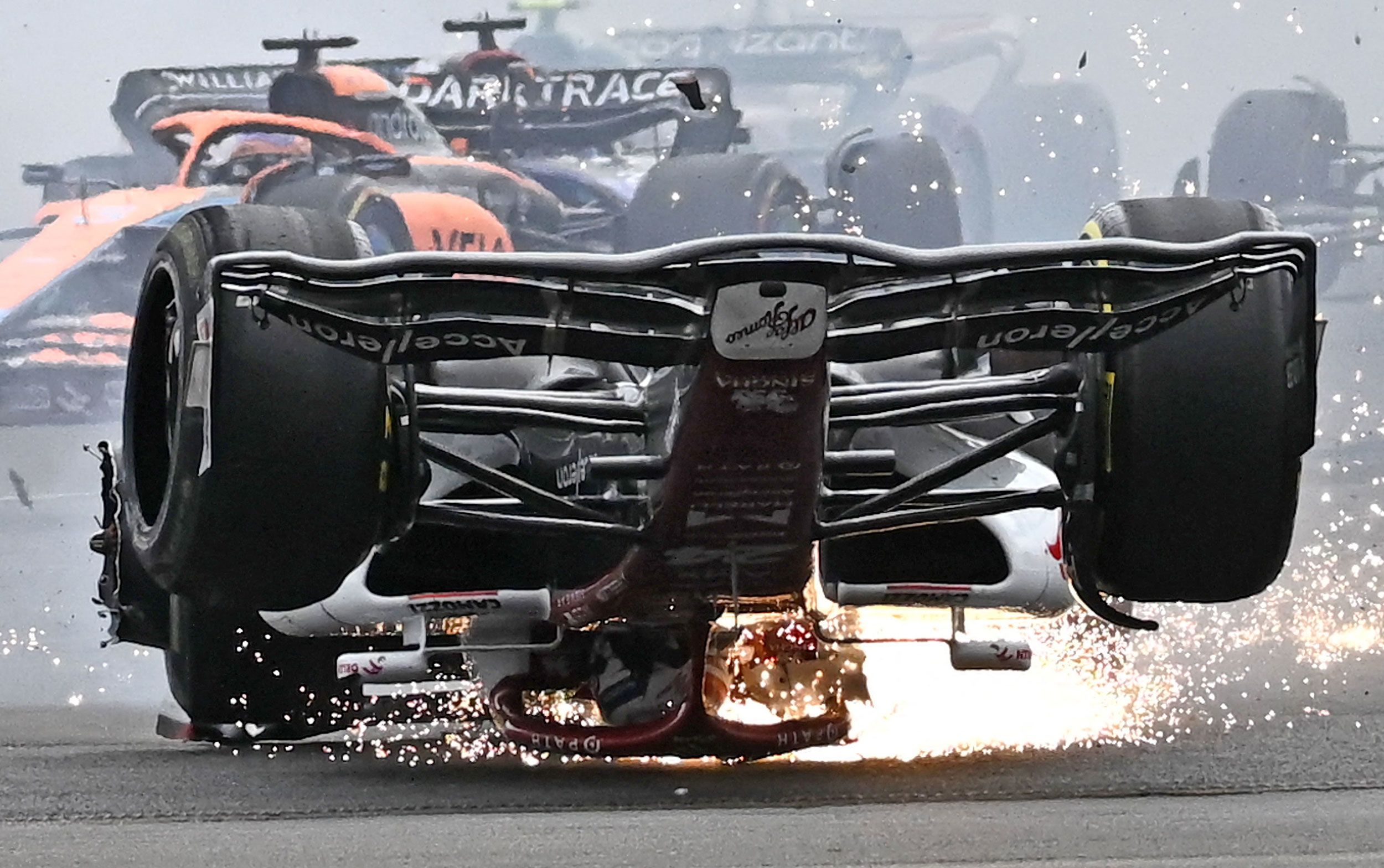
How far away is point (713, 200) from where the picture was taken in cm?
902

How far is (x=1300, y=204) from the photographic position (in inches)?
416

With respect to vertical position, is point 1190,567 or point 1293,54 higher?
point 1293,54

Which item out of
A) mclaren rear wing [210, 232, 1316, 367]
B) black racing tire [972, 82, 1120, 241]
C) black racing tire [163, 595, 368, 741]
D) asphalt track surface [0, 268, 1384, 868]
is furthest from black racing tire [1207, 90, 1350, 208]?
mclaren rear wing [210, 232, 1316, 367]

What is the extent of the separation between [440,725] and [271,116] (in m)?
5.74

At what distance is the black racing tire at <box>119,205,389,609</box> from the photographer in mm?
3209

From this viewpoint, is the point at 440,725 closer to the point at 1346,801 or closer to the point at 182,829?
the point at 182,829

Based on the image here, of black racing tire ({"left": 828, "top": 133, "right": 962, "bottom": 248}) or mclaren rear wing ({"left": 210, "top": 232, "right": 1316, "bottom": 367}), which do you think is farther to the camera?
black racing tire ({"left": 828, "top": 133, "right": 962, "bottom": 248})

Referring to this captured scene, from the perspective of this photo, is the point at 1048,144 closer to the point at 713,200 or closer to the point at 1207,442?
the point at 713,200

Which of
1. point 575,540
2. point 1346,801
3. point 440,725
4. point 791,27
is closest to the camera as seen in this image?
point 1346,801

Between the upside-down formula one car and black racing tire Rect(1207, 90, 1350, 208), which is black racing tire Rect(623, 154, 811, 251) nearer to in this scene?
black racing tire Rect(1207, 90, 1350, 208)

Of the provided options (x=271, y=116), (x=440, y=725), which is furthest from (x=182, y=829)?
(x=271, y=116)

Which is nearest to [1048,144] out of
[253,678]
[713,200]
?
[713,200]

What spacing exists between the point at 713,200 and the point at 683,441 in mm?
5650

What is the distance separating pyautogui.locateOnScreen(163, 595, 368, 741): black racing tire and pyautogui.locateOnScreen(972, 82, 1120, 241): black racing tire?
6.56m
